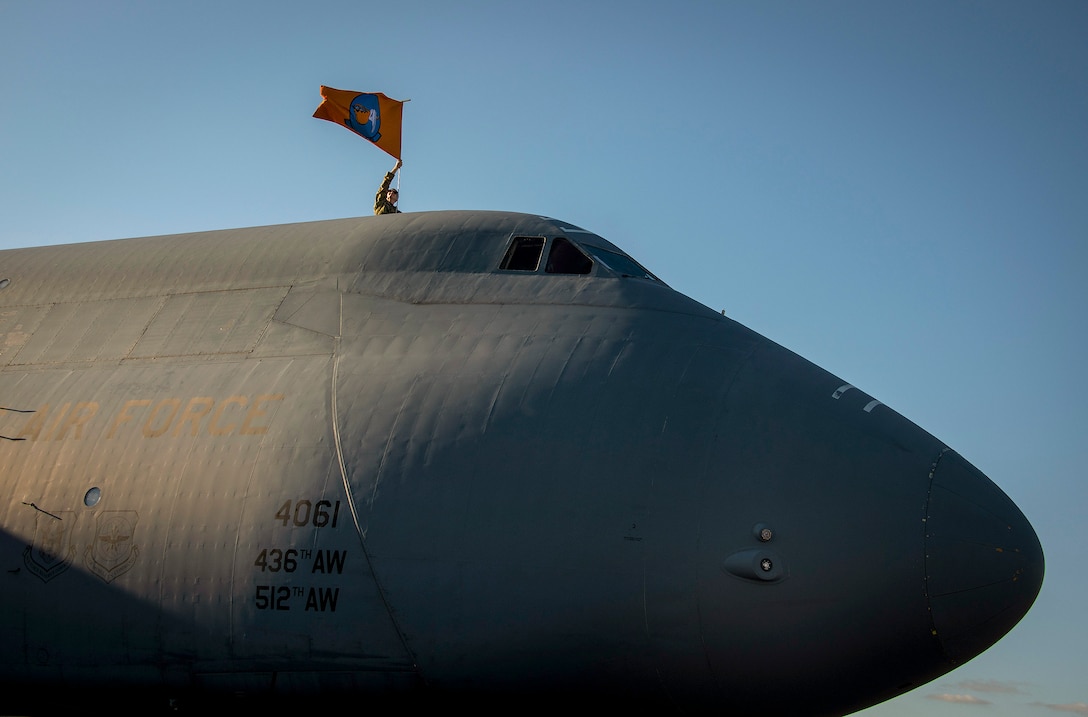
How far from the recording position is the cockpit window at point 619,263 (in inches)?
452

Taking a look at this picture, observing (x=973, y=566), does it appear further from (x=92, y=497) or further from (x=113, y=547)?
(x=92, y=497)

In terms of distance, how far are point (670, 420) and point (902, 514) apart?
2047 mm

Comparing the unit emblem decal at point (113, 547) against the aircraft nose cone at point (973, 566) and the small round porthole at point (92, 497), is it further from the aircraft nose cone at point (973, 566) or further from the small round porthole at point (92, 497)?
the aircraft nose cone at point (973, 566)

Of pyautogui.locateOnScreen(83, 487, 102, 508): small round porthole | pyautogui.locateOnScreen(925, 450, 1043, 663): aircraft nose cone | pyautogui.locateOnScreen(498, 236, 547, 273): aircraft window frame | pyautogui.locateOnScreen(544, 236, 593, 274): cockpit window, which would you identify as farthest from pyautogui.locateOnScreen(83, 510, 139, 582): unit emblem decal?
pyautogui.locateOnScreen(925, 450, 1043, 663): aircraft nose cone

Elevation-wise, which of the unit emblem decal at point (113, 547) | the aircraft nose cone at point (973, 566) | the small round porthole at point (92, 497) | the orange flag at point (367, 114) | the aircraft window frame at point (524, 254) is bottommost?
the unit emblem decal at point (113, 547)

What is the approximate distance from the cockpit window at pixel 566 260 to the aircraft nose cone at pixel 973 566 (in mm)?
3951

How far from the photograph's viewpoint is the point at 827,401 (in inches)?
393

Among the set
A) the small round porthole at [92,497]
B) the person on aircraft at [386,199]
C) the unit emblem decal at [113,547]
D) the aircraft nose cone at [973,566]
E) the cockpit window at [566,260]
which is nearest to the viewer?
the aircraft nose cone at [973,566]

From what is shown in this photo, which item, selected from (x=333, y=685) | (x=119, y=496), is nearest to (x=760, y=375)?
(x=333, y=685)

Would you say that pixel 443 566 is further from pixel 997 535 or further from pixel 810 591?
pixel 997 535

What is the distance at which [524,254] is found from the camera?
456 inches

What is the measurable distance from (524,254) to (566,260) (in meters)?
0.45

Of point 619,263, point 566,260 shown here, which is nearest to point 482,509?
point 566,260

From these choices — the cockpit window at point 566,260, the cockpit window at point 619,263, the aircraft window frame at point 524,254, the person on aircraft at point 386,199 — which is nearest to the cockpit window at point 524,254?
the aircraft window frame at point 524,254
